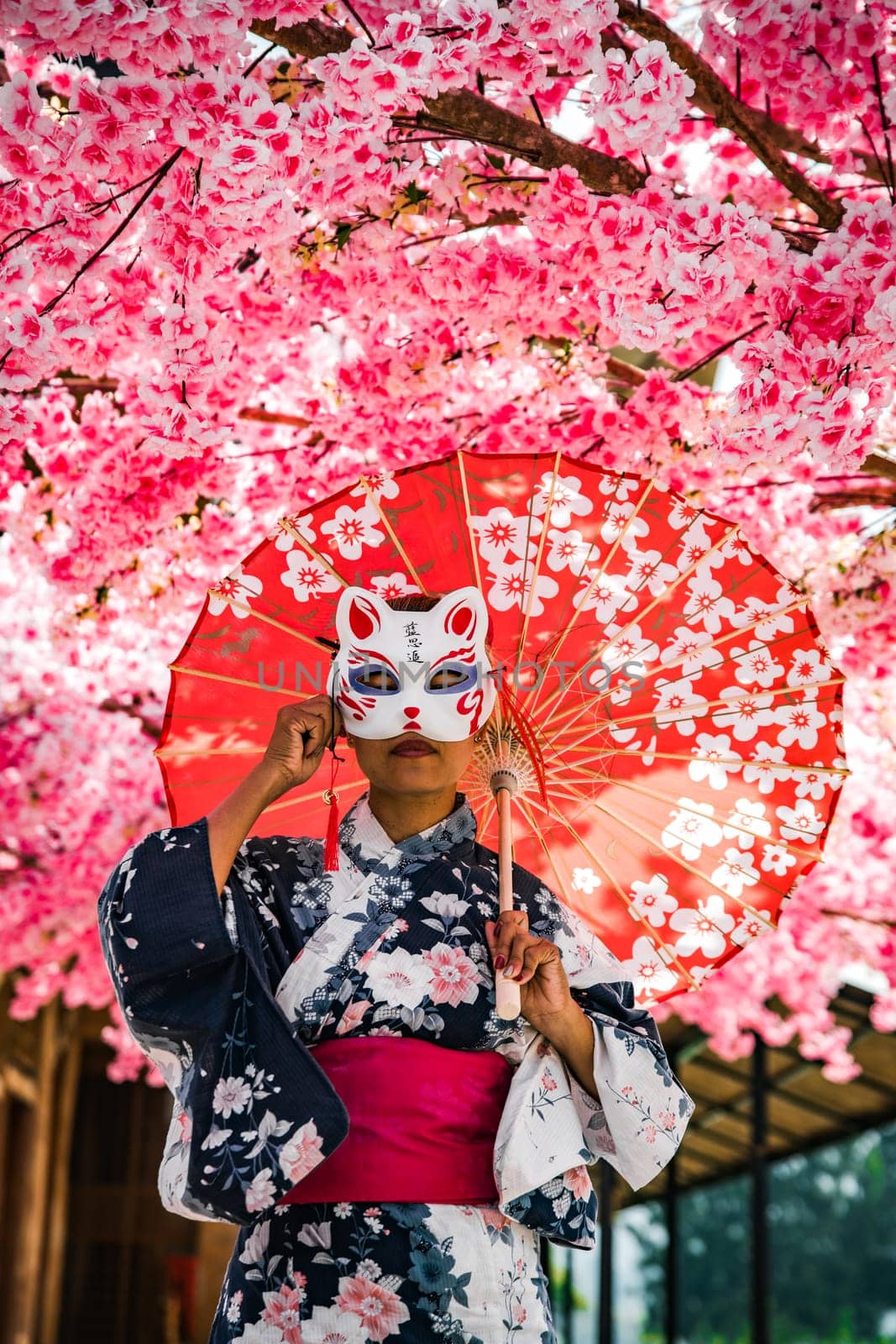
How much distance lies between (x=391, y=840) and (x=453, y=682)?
339mm

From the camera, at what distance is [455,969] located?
2.50 m

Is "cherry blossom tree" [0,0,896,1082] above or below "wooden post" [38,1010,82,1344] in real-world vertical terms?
above

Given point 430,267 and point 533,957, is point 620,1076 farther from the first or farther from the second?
point 430,267

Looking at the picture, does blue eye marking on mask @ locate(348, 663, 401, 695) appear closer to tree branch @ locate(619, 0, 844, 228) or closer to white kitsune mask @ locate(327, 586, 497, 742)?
white kitsune mask @ locate(327, 586, 497, 742)

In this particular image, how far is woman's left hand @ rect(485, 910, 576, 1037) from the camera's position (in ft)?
8.08

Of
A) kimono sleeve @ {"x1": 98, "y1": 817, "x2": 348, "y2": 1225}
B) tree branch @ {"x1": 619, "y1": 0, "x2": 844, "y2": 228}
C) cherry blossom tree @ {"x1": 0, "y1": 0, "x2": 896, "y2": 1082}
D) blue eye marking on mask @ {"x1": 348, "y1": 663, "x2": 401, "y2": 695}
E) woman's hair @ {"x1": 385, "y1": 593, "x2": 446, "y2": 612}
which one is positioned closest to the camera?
kimono sleeve @ {"x1": 98, "y1": 817, "x2": 348, "y2": 1225}

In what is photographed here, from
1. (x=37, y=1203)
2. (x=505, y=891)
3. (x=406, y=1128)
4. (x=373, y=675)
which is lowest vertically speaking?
(x=37, y=1203)

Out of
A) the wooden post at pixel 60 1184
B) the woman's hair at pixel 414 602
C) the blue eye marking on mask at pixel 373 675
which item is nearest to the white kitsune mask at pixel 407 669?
the blue eye marking on mask at pixel 373 675

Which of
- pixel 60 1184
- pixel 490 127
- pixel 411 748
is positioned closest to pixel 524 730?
pixel 411 748

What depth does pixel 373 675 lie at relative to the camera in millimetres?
2588

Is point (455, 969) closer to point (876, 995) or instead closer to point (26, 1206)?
point (876, 995)

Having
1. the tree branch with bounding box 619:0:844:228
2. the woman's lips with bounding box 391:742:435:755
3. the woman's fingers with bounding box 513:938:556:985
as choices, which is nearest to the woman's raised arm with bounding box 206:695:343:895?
the woman's lips with bounding box 391:742:435:755

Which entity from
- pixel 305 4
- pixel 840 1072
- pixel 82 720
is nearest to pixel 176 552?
pixel 305 4

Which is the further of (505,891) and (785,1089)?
(785,1089)
